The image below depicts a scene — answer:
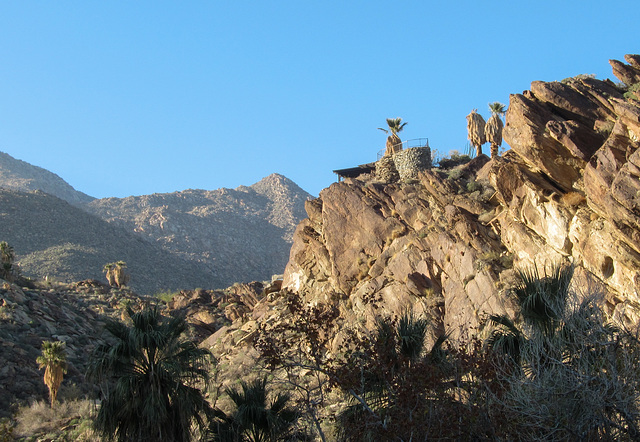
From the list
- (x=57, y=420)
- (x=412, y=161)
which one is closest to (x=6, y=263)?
(x=57, y=420)

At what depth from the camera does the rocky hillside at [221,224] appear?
104188 mm

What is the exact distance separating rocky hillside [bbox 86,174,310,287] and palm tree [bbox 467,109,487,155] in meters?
59.4

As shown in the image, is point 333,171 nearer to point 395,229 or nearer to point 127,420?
Answer: point 395,229

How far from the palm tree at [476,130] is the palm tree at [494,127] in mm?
815

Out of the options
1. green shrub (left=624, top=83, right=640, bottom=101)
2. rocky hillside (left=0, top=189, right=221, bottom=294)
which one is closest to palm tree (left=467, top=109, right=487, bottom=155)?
green shrub (left=624, top=83, right=640, bottom=101)

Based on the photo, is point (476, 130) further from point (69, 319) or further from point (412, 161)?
point (69, 319)

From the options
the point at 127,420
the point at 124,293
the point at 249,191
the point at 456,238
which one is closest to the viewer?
the point at 127,420

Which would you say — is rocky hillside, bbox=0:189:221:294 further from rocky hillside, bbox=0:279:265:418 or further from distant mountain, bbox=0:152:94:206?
distant mountain, bbox=0:152:94:206

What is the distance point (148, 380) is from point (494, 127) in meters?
28.5

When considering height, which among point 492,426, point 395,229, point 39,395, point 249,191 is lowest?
point 39,395

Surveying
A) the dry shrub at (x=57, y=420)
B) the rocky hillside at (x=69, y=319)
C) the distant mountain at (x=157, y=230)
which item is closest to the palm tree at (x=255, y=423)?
the dry shrub at (x=57, y=420)

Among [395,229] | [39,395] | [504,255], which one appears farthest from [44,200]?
[504,255]

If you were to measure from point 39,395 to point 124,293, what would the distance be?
1026 inches

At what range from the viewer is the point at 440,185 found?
34.0 metres
